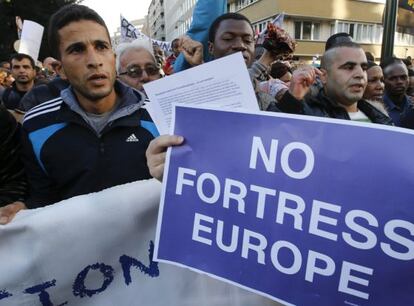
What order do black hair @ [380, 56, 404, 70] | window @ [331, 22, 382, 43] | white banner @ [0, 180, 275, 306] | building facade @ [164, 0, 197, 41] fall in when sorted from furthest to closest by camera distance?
building facade @ [164, 0, 197, 41], window @ [331, 22, 382, 43], black hair @ [380, 56, 404, 70], white banner @ [0, 180, 275, 306]

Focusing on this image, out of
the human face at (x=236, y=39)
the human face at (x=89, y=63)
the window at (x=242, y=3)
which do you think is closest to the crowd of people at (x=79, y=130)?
the human face at (x=89, y=63)

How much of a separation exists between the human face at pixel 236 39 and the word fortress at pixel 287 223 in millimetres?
1366

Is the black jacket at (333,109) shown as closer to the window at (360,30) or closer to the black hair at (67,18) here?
the black hair at (67,18)

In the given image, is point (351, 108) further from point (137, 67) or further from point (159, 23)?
point (159, 23)

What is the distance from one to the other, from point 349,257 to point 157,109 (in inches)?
30.1

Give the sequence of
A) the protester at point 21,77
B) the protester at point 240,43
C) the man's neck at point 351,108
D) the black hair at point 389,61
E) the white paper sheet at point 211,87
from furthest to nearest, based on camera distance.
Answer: the protester at point 21,77
the black hair at point 389,61
the man's neck at point 351,108
the protester at point 240,43
the white paper sheet at point 211,87

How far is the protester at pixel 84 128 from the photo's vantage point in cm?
166

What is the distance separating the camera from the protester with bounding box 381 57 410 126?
13.4 ft

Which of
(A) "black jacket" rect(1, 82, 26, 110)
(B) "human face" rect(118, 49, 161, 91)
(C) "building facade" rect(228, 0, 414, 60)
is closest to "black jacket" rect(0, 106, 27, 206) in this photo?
(B) "human face" rect(118, 49, 161, 91)

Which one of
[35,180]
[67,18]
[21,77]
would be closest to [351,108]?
[67,18]

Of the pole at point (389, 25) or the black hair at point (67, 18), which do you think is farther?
the pole at point (389, 25)

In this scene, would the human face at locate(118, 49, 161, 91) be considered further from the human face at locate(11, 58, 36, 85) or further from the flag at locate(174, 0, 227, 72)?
the human face at locate(11, 58, 36, 85)

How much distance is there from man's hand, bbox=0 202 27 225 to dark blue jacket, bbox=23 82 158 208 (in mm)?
144

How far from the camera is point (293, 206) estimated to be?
3.47 feet
